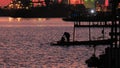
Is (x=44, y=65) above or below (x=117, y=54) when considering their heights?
below

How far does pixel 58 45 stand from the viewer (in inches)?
3174

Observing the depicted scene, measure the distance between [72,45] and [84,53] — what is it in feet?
26.3

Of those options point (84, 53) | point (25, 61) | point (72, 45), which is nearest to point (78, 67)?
point (25, 61)

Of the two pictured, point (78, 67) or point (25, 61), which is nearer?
point (78, 67)

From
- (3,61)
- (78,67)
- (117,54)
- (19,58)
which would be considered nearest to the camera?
(117,54)

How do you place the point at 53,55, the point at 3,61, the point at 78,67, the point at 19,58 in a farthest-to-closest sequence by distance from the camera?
1. the point at 53,55
2. the point at 19,58
3. the point at 3,61
4. the point at 78,67

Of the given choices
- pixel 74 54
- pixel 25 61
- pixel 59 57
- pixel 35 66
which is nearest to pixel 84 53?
pixel 74 54

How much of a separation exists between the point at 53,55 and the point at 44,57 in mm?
3036

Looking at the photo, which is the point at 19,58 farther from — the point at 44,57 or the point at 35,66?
the point at 35,66

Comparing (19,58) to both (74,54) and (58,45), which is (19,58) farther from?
(58,45)

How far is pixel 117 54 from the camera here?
42.3 meters

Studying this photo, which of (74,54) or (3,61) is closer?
(3,61)

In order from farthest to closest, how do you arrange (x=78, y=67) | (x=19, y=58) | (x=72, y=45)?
(x=72, y=45) < (x=19, y=58) < (x=78, y=67)

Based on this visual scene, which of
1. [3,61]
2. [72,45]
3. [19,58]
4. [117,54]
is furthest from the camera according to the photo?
[72,45]
